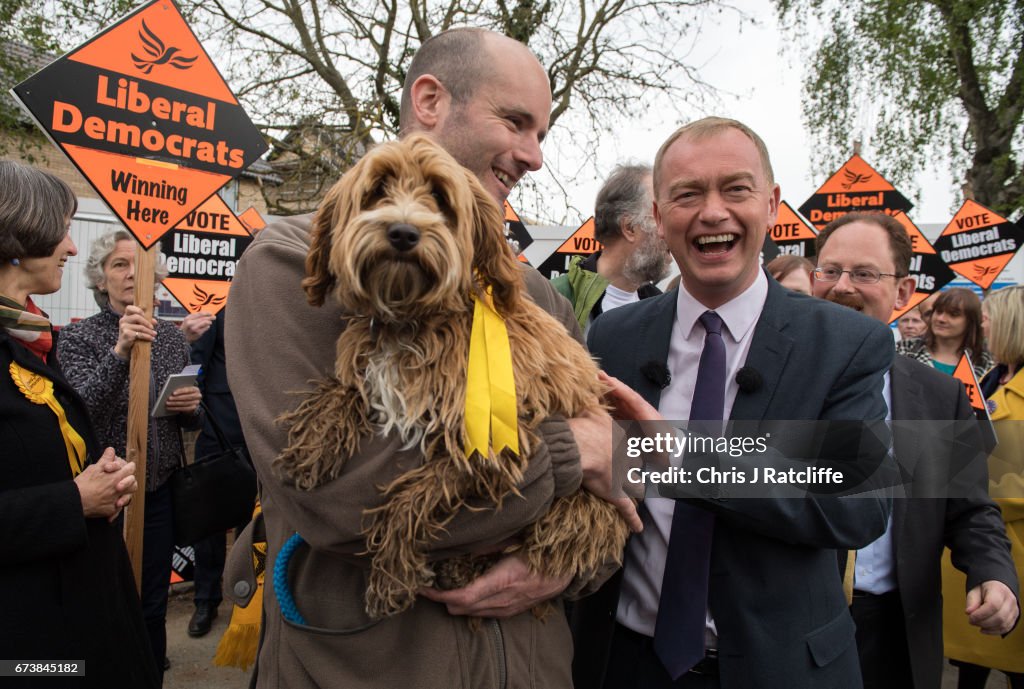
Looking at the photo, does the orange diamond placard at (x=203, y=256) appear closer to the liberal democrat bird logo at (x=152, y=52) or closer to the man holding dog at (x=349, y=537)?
the liberal democrat bird logo at (x=152, y=52)

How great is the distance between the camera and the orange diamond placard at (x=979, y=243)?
8633 millimetres

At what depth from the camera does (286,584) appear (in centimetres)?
174

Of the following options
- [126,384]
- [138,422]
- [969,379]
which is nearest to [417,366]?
[138,422]

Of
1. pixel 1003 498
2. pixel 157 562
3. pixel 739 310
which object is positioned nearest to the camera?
pixel 739 310

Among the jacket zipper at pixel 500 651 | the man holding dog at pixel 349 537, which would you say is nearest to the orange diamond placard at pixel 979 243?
the man holding dog at pixel 349 537

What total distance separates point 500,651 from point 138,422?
2893 mm

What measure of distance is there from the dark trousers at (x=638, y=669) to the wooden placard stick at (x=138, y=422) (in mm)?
2780

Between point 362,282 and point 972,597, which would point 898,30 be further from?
point 362,282

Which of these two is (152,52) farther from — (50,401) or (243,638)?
(243,638)

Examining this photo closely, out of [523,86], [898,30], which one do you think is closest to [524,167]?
[523,86]

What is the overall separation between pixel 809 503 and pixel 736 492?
193mm

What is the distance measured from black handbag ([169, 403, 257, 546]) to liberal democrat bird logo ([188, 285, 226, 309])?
3245 millimetres

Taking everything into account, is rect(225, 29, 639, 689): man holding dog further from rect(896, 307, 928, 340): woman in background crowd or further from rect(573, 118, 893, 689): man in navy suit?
rect(896, 307, 928, 340): woman in background crowd

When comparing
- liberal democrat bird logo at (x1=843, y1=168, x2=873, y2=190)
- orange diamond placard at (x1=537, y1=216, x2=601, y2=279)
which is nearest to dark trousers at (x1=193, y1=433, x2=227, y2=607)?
orange diamond placard at (x1=537, y1=216, x2=601, y2=279)
